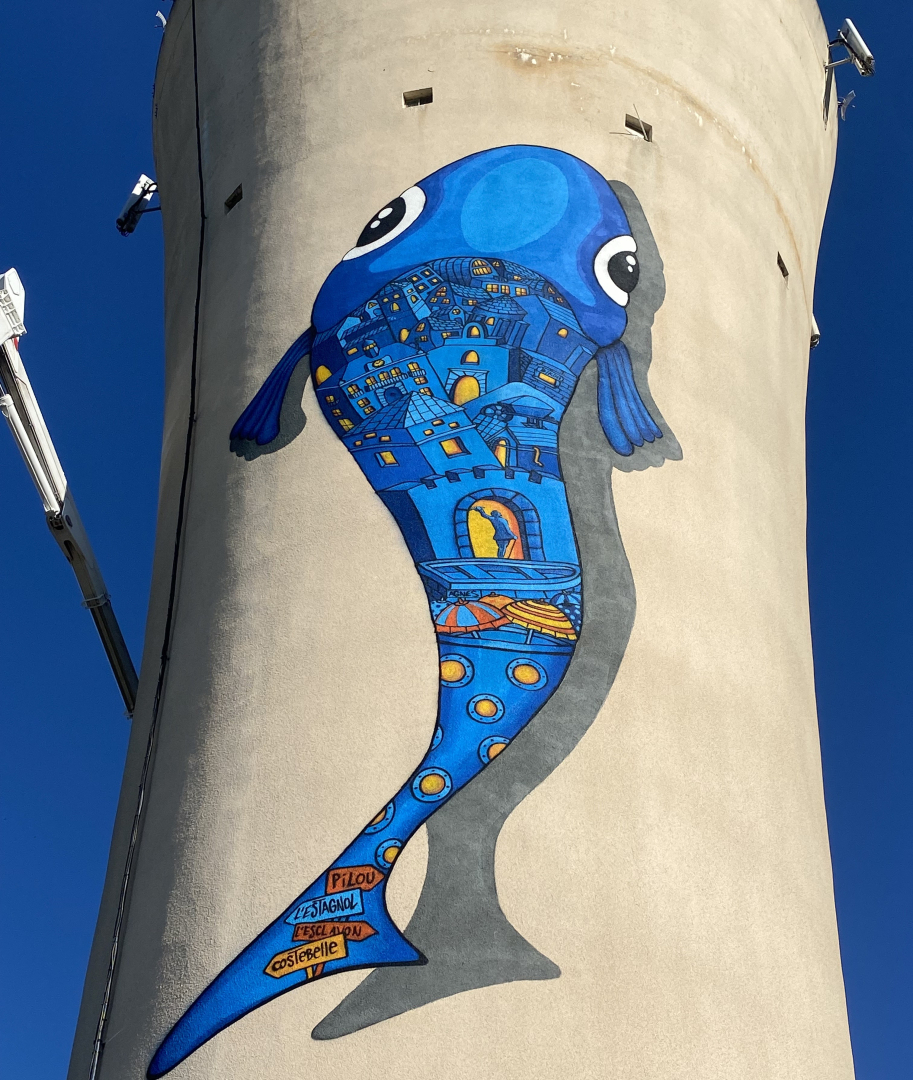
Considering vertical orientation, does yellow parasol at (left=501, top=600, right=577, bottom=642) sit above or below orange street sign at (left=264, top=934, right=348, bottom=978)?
above

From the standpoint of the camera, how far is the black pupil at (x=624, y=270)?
35.4 ft

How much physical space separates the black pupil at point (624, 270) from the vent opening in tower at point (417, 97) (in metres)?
2.18

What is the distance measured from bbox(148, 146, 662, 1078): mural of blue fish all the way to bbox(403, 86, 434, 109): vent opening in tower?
Result: 82 centimetres

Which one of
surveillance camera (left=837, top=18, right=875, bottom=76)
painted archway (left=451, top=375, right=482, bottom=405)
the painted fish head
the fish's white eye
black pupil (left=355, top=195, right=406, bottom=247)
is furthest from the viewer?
surveillance camera (left=837, top=18, right=875, bottom=76)

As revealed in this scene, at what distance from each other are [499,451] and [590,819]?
106 inches

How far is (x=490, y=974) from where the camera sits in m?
7.56

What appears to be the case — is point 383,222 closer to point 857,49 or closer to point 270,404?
point 270,404

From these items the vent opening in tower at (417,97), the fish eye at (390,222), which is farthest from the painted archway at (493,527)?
the vent opening in tower at (417,97)

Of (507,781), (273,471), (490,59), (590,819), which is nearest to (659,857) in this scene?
(590,819)

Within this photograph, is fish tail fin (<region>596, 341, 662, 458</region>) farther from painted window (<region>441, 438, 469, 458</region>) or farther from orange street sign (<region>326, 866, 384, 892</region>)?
orange street sign (<region>326, 866, 384, 892</region>)

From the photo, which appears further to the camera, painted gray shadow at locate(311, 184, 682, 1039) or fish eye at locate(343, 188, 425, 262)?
fish eye at locate(343, 188, 425, 262)

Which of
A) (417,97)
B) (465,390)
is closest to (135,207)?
(417,97)

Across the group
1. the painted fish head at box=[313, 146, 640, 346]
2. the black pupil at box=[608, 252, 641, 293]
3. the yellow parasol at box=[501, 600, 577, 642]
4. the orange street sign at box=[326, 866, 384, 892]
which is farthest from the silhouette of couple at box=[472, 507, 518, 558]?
the black pupil at box=[608, 252, 641, 293]

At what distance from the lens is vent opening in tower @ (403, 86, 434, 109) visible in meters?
11.6
